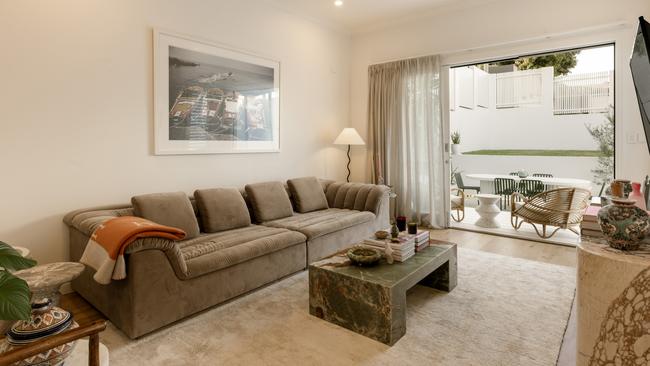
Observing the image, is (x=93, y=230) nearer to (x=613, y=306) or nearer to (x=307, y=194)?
(x=307, y=194)

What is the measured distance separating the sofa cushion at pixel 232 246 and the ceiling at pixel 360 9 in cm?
291

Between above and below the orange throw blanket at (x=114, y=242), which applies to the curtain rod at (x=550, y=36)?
above

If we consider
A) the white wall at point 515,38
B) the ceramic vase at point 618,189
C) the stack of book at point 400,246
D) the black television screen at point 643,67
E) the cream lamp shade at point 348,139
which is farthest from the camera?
the cream lamp shade at point 348,139

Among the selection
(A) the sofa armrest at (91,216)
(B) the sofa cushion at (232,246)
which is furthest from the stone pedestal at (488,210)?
(A) the sofa armrest at (91,216)

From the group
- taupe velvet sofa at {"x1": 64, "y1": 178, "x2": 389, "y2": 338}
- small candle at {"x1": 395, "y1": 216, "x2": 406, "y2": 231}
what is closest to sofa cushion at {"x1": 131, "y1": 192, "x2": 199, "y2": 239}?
taupe velvet sofa at {"x1": 64, "y1": 178, "x2": 389, "y2": 338}

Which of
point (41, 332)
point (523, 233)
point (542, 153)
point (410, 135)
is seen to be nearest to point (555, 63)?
point (542, 153)

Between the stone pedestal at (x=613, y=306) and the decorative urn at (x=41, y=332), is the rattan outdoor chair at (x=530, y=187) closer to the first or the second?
the stone pedestal at (x=613, y=306)

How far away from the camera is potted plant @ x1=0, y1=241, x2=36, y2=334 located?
875mm

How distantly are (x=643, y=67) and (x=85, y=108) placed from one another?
376 cm

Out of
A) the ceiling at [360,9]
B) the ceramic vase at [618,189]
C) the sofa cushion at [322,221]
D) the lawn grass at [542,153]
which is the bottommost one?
the sofa cushion at [322,221]

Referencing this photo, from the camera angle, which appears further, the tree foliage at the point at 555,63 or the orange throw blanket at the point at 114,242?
the tree foliage at the point at 555,63

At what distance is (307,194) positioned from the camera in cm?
436

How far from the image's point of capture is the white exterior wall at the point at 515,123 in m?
7.74

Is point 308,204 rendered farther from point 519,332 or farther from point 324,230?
point 519,332
